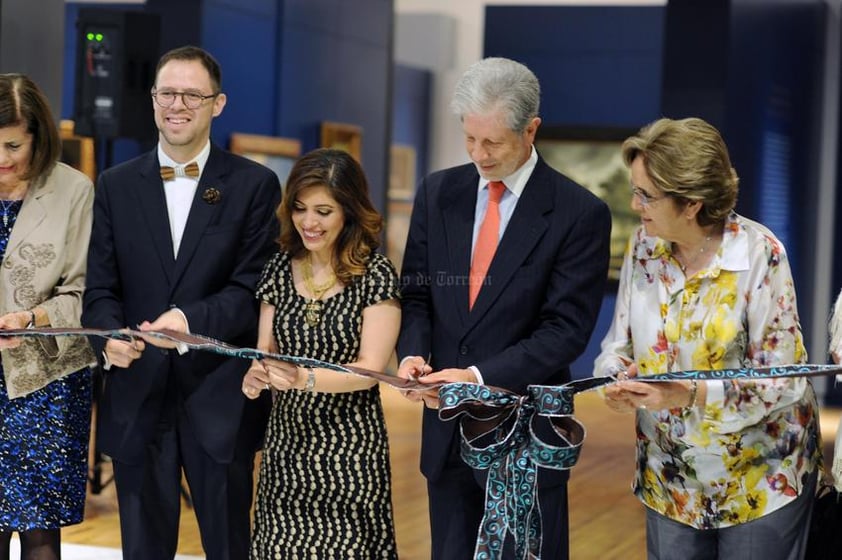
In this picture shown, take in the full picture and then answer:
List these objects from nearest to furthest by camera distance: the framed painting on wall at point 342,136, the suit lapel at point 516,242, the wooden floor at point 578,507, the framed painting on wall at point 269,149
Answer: the suit lapel at point 516,242 < the wooden floor at point 578,507 < the framed painting on wall at point 269,149 < the framed painting on wall at point 342,136

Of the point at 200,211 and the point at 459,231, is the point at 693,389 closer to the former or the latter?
the point at 459,231

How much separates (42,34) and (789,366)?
4859 millimetres

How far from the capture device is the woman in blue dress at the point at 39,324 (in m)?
3.70

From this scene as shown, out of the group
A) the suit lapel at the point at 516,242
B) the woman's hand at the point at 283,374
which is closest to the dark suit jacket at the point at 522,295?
the suit lapel at the point at 516,242

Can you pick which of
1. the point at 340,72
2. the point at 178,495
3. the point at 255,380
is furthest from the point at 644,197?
the point at 340,72

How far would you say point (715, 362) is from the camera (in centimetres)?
300

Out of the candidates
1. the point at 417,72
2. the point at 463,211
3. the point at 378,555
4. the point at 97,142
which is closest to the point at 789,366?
the point at 463,211

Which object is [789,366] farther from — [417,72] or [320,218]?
[417,72]

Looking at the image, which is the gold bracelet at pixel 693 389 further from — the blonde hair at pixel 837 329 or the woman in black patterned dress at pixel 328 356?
the woman in black patterned dress at pixel 328 356

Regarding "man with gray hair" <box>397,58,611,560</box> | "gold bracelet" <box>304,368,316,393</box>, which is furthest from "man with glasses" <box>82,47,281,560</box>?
"man with gray hair" <box>397,58,611,560</box>

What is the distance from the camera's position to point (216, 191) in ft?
12.0

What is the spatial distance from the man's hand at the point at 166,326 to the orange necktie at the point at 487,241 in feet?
2.63

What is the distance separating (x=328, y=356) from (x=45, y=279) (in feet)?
3.06

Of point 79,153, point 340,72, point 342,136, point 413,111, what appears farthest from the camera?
point 413,111
